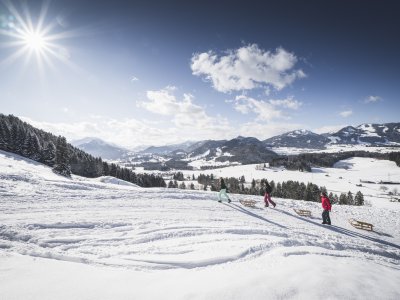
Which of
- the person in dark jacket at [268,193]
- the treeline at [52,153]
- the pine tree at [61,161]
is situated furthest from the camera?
the treeline at [52,153]

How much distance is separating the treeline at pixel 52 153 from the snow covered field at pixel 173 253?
145ft

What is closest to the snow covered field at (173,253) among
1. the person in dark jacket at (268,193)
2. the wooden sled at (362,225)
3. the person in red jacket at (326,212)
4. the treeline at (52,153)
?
the wooden sled at (362,225)

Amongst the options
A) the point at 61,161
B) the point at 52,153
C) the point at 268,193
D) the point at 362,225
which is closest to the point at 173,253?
the point at 268,193

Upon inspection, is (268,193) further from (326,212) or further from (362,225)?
(362,225)

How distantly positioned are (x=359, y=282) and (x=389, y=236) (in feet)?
40.8

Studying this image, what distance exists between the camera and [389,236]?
15.5 m

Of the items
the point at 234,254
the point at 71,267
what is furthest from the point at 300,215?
the point at 71,267

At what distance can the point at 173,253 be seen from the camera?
8.59 metres

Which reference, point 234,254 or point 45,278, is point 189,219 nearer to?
point 234,254

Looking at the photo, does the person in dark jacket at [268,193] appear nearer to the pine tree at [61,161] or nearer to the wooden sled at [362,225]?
the wooden sled at [362,225]

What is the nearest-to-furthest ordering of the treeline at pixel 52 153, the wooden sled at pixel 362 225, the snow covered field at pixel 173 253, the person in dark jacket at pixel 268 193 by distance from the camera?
1. the snow covered field at pixel 173 253
2. the wooden sled at pixel 362 225
3. the person in dark jacket at pixel 268 193
4. the treeline at pixel 52 153

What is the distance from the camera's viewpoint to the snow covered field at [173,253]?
5734 millimetres

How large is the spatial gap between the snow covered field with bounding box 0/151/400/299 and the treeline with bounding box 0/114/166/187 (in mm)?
44188

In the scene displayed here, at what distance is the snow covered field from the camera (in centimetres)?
573
